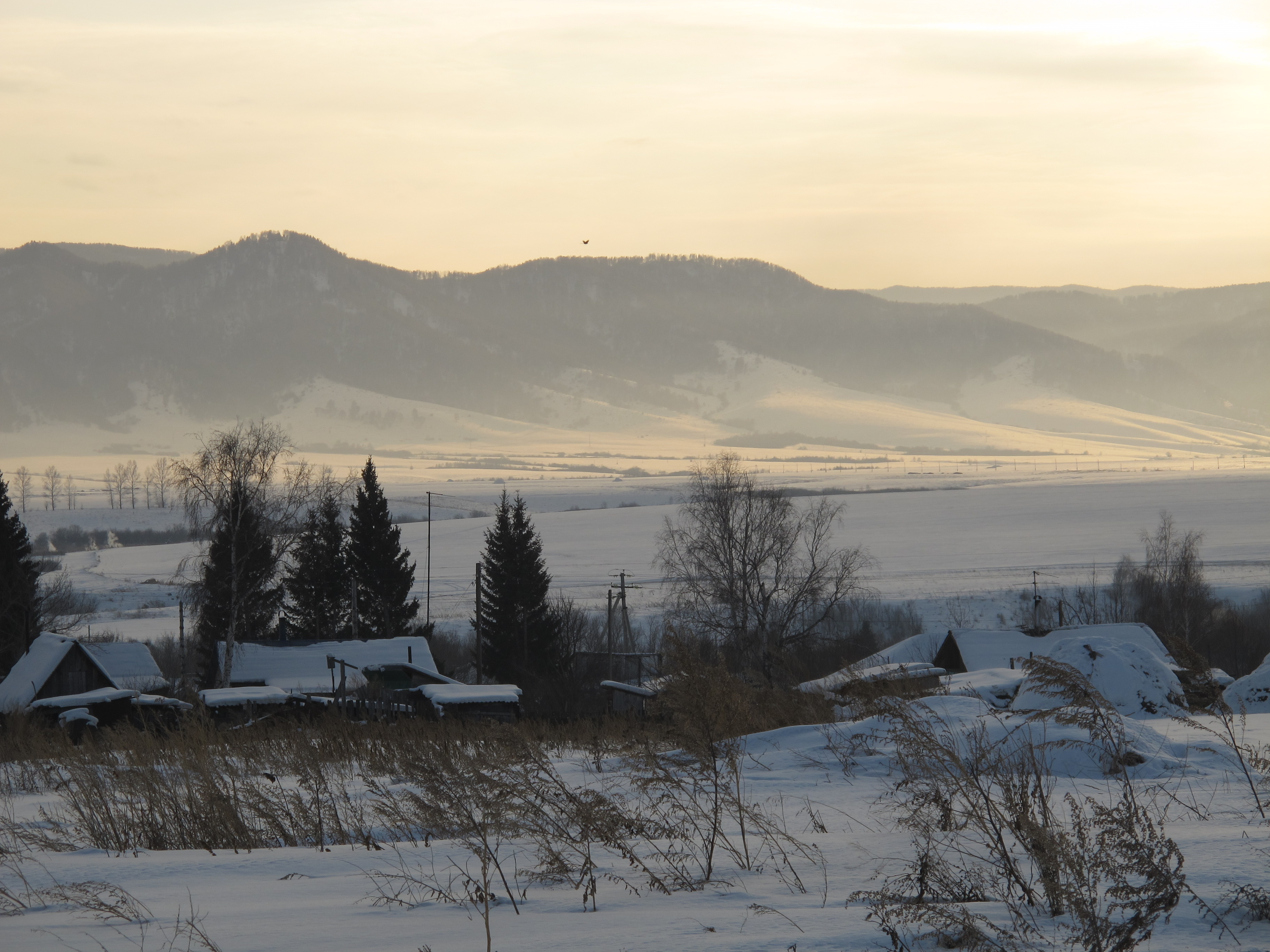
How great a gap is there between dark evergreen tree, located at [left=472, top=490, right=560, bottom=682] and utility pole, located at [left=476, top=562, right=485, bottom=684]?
396mm

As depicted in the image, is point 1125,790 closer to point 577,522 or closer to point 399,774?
point 399,774

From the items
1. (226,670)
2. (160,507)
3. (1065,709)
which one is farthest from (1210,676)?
(160,507)

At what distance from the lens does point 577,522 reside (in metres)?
120

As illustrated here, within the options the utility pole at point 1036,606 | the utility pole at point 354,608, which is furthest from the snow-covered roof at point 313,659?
the utility pole at point 1036,606

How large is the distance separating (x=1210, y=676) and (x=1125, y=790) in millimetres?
1279

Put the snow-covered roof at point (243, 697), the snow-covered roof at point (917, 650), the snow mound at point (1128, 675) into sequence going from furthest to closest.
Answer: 1. the snow-covered roof at point (917, 650)
2. the snow-covered roof at point (243, 697)
3. the snow mound at point (1128, 675)

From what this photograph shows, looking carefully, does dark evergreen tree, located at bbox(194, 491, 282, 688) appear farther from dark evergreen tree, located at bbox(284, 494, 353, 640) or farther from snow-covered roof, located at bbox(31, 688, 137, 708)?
snow-covered roof, located at bbox(31, 688, 137, 708)

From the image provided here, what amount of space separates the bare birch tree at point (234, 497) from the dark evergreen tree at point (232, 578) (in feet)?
Answer: 0.16

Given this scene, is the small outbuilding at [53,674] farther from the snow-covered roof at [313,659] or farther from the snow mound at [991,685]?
the snow mound at [991,685]

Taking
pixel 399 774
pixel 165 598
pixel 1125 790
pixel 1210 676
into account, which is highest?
pixel 1210 676

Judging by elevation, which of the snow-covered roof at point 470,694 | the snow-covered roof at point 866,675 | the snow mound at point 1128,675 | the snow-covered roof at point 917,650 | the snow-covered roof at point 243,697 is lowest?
the snow-covered roof at point 917,650

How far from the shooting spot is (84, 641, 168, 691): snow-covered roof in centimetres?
3891

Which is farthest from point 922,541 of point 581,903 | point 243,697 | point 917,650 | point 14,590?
point 581,903

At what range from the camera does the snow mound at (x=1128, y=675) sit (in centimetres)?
1238
